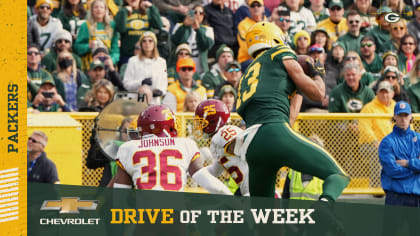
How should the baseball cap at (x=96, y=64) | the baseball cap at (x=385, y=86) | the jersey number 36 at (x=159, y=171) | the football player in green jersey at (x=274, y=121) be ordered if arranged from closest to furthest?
1. the football player in green jersey at (x=274, y=121)
2. the jersey number 36 at (x=159, y=171)
3. the baseball cap at (x=385, y=86)
4. the baseball cap at (x=96, y=64)

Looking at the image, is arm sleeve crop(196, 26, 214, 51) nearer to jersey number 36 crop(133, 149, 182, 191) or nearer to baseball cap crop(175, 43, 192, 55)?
baseball cap crop(175, 43, 192, 55)

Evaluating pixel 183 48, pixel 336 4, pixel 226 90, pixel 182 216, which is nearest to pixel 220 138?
pixel 182 216

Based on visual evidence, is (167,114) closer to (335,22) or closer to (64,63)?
(64,63)

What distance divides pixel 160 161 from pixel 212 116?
5.39ft

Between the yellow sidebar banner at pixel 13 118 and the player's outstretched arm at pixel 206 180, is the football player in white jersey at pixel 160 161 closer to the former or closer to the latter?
the player's outstretched arm at pixel 206 180

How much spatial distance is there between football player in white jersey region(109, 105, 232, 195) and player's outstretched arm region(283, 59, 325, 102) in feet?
3.32

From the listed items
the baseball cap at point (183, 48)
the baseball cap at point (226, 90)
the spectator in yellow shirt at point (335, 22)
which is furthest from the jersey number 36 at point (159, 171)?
the spectator in yellow shirt at point (335, 22)

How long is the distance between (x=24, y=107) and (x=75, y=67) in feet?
26.5

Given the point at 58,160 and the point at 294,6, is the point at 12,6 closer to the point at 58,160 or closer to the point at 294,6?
the point at 58,160

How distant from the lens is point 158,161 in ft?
23.4

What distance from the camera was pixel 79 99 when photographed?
12.5m

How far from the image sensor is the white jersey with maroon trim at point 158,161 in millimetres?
7105

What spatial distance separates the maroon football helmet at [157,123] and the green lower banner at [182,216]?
0.53 meters

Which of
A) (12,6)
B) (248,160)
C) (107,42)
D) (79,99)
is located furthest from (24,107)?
(107,42)
